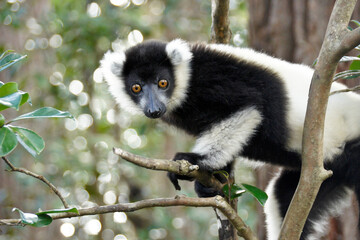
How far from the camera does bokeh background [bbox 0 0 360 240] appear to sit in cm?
554

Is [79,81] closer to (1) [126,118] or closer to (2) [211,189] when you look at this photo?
(1) [126,118]

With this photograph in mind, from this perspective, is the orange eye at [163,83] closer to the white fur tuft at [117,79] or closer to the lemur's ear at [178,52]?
the lemur's ear at [178,52]

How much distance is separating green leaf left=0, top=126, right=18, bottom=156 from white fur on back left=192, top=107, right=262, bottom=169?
5.71ft

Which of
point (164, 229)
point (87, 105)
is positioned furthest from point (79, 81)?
point (164, 229)

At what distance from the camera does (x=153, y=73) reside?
4297mm

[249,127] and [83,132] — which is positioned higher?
[249,127]

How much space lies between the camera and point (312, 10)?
5465 millimetres

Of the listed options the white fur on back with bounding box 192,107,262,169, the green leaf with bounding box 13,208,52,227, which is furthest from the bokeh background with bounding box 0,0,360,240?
the green leaf with bounding box 13,208,52,227

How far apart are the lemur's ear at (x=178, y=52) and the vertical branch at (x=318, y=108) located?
178 centimetres

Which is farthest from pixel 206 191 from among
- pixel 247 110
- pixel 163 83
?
pixel 163 83

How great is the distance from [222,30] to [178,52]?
1.46ft

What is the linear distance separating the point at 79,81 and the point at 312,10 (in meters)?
4.23

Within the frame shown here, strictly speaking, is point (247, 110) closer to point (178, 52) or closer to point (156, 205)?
Answer: point (178, 52)

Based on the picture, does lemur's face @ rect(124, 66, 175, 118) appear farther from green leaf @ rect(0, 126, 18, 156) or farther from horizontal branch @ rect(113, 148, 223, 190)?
green leaf @ rect(0, 126, 18, 156)
